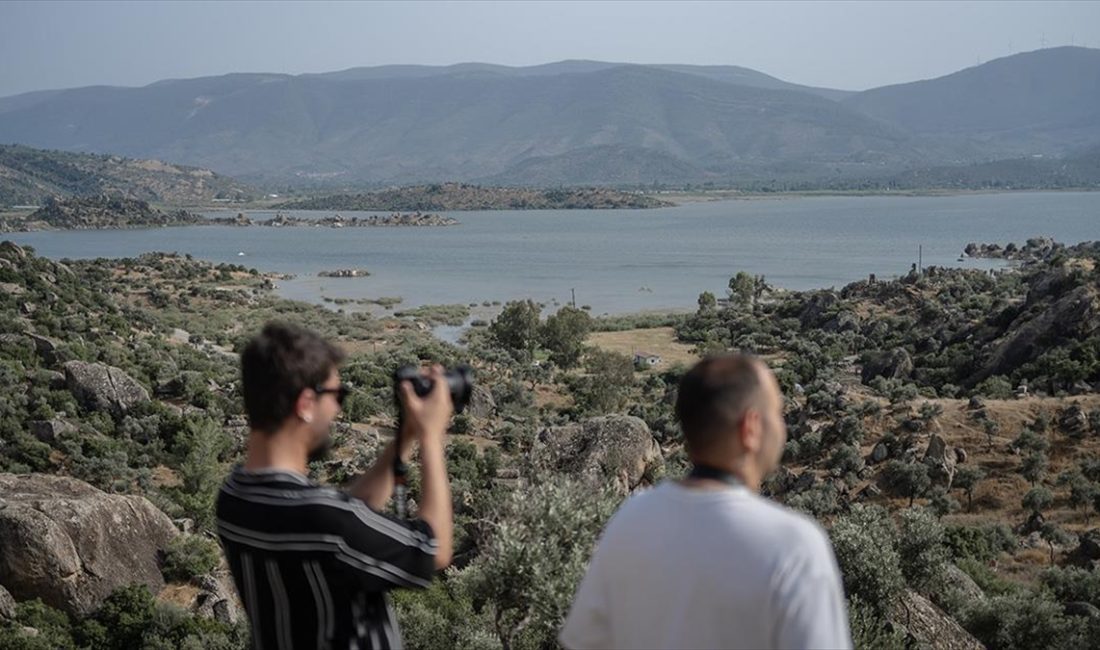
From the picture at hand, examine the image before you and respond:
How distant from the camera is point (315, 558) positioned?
2.45 metres

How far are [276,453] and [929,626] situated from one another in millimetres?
8663

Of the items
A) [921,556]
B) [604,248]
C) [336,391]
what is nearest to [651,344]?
[921,556]

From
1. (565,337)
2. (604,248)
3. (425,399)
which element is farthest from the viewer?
(604,248)

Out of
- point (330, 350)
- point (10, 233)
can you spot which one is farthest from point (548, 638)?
point (10, 233)

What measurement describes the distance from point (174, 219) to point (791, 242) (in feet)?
344

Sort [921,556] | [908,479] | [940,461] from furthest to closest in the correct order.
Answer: [940,461], [908,479], [921,556]

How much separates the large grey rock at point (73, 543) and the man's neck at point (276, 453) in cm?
1101

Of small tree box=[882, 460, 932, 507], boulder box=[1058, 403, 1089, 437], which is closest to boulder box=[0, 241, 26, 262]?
small tree box=[882, 460, 932, 507]

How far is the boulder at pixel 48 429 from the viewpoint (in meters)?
20.0

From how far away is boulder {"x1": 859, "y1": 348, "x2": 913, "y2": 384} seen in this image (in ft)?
110

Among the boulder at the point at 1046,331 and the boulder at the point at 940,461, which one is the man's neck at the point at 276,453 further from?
the boulder at the point at 1046,331

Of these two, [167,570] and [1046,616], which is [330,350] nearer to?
[1046,616]

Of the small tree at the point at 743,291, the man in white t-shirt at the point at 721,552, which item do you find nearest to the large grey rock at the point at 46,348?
the man in white t-shirt at the point at 721,552

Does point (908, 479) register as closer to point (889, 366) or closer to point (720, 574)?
point (889, 366)
